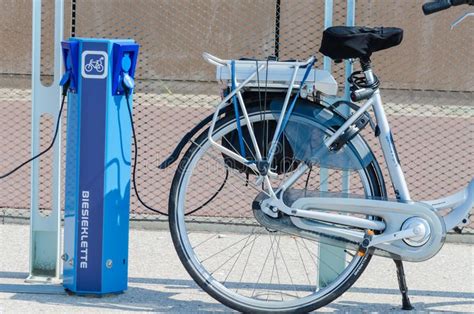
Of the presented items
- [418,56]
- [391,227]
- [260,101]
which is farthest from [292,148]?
[418,56]


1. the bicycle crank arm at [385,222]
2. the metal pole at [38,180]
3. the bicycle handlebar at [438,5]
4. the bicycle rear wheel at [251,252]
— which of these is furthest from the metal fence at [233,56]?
the bicycle handlebar at [438,5]

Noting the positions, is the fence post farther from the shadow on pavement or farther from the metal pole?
the metal pole

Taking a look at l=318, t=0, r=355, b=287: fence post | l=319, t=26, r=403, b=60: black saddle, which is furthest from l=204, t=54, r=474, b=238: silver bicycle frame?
l=318, t=0, r=355, b=287: fence post

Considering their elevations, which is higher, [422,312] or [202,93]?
[202,93]

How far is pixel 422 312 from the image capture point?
4.81 m

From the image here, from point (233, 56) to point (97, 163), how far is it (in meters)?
8.33

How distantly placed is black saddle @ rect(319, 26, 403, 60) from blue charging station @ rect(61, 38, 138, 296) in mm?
957

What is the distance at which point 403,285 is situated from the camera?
4.70 metres

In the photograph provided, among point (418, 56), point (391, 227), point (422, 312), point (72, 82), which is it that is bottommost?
point (422, 312)

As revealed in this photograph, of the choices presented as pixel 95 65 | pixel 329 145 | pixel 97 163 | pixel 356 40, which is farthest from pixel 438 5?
pixel 97 163

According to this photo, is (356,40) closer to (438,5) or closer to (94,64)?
(438,5)

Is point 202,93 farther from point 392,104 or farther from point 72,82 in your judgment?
point 72,82

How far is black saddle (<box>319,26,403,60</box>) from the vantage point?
→ 4.48m

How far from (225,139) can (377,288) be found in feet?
4.10
